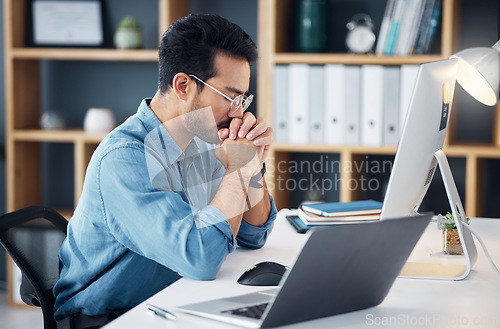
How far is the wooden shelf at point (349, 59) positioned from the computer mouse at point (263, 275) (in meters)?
1.60

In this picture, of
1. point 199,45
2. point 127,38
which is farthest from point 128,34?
point 199,45

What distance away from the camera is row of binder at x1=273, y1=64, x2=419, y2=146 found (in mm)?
2617

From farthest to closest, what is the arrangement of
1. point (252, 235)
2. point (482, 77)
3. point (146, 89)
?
point (146, 89)
point (252, 235)
point (482, 77)

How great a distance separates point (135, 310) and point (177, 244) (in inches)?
7.9

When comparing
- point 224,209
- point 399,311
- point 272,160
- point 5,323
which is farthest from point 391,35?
point 5,323

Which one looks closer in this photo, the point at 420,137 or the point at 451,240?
the point at 420,137

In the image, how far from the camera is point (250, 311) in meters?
1.03

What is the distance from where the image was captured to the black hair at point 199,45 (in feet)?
4.91

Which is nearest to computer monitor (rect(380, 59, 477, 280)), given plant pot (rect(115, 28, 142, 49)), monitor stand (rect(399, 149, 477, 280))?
monitor stand (rect(399, 149, 477, 280))

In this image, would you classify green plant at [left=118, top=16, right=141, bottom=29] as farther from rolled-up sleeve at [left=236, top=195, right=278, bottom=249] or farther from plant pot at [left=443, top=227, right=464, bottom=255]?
plant pot at [left=443, top=227, right=464, bottom=255]

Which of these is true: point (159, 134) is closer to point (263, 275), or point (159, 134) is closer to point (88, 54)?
point (263, 275)

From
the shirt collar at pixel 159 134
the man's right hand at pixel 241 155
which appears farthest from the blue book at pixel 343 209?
the shirt collar at pixel 159 134

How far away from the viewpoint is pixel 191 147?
162cm

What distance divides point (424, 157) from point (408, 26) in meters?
1.45
